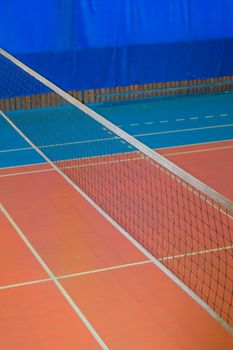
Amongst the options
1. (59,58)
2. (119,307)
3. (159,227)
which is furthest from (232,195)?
(59,58)

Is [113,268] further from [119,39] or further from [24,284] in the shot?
[119,39]

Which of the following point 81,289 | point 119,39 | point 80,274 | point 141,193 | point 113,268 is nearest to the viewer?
point 81,289

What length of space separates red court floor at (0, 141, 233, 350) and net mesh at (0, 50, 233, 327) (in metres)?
0.25

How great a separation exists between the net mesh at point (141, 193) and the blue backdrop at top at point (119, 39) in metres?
0.73

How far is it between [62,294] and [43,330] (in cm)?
65

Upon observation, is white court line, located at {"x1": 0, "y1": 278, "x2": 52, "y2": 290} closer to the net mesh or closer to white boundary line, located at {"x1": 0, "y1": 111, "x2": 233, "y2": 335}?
white boundary line, located at {"x1": 0, "y1": 111, "x2": 233, "y2": 335}

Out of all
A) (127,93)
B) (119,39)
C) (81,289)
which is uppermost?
(119,39)

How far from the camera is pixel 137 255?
686 cm

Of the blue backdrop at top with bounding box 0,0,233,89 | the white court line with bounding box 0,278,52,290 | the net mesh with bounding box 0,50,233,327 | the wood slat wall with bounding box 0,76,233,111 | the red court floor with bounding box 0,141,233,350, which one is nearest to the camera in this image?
the red court floor with bounding box 0,141,233,350

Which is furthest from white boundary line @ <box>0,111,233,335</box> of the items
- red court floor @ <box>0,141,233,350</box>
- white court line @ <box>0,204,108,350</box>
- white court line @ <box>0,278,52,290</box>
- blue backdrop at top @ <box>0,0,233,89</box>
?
blue backdrop at top @ <box>0,0,233,89</box>

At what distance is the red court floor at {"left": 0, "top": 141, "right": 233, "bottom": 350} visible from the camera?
5.32 meters

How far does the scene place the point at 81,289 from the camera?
6133 millimetres

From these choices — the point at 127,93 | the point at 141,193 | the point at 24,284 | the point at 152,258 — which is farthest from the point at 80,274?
the point at 127,93

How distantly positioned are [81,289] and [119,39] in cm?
906
